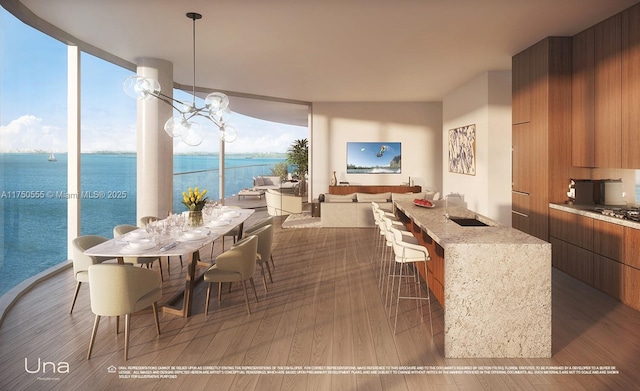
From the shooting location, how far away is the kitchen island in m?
3.06

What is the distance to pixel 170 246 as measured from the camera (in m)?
→ 3.77

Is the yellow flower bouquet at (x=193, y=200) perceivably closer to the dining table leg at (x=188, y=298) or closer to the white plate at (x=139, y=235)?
the white plate at (x=139, y=235)

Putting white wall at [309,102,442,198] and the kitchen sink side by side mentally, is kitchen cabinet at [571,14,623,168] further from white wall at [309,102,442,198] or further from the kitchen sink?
white wall at [309,102,442,198]

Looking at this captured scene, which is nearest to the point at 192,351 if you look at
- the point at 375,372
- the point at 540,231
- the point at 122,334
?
the point at 122,334

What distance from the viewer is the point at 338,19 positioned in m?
4.84

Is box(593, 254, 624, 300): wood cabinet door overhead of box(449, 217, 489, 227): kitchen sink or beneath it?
beneath

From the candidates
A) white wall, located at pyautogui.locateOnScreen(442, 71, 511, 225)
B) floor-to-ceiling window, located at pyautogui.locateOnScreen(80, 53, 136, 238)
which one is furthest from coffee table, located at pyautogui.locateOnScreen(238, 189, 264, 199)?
floor-to-ceiling window, located at pyautogui.locateOnScreen(80, 53, 136, 238)

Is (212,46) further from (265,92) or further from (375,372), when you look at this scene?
(375,372)

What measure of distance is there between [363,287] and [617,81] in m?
3.48

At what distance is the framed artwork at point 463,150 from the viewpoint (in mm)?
8312

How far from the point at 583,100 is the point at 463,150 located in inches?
146

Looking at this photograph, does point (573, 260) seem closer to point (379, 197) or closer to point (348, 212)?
point (379, 197)

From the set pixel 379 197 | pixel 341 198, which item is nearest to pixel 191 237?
pixel 379 197

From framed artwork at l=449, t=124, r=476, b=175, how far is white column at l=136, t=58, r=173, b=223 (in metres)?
5.51
